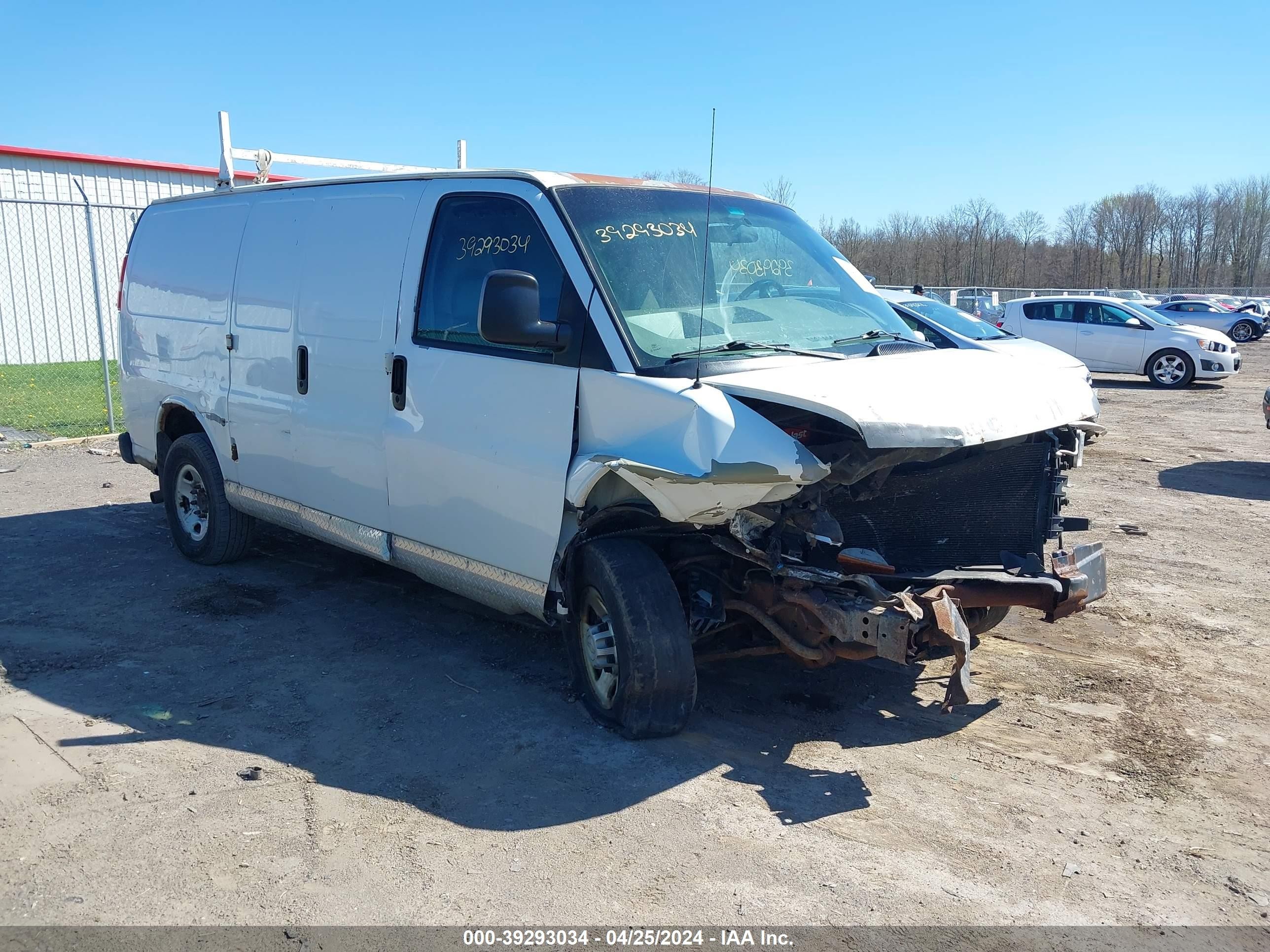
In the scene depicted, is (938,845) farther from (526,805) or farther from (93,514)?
(93,514)

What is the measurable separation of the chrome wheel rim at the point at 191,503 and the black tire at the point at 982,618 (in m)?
4.97

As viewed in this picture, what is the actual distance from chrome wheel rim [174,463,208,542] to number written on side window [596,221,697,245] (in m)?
3.88

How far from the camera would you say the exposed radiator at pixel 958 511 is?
13.9ft

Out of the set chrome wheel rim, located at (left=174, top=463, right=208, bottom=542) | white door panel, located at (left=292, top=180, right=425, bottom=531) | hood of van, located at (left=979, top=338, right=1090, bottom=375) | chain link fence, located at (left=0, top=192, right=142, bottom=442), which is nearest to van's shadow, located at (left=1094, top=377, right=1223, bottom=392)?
hood of van, located at (left=979, top=338, right=1090, bottom=375)

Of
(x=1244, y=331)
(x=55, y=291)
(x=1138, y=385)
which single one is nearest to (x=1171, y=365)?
(x=1138, y=385)

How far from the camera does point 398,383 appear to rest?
16.6 ft

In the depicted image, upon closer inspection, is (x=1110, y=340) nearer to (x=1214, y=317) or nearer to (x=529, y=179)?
(x=1214, y=317)

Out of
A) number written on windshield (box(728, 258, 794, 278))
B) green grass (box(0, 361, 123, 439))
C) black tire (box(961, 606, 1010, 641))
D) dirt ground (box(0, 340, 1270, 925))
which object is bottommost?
dirt ground (box(0, 340, 1270, 925))

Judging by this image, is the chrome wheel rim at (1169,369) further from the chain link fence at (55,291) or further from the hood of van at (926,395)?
the chain link fence at (55,291)

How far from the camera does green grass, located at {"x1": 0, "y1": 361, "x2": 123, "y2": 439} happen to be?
1266 centimetres

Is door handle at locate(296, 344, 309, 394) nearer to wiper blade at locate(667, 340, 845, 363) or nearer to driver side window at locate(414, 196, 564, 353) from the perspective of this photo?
driver side window at locate(414, 196, 564, 353)

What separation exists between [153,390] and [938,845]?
6.10 meters

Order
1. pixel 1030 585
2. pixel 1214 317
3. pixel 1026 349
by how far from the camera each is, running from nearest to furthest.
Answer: pixel 1030 585, pixel 1026 349, pixel 1214 317

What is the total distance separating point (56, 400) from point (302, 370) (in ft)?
39.3
